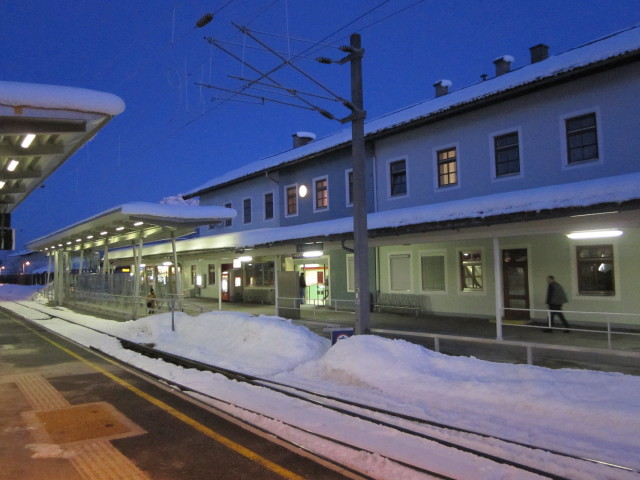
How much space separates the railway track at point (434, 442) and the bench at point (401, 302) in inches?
450

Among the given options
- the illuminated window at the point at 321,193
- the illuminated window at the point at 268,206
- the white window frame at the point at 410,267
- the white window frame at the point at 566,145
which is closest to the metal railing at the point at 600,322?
the white window frame at the point at 566,145

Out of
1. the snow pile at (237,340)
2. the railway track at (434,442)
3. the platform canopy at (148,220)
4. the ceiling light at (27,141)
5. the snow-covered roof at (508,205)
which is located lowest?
the railway track at (434,442)

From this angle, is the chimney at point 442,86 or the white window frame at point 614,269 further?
the chimney at point 442,86

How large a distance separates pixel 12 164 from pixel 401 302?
14.3m

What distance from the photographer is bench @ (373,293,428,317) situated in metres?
19.8

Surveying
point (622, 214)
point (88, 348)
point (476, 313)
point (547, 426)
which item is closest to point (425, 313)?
point (476, 313)

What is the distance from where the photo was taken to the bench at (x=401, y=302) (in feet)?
65.1

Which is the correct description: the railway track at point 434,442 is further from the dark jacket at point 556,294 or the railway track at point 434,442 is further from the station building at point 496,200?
the dark jacket at point 556,294

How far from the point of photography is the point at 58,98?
695cm

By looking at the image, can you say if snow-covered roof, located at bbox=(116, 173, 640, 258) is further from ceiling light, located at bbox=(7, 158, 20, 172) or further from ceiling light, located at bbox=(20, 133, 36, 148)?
ceiling light, located at bbox=(20, 133, 36, 148)

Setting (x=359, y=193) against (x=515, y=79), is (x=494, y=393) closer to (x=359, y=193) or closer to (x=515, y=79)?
(x=359, y=193)

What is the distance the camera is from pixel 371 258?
70.7ft

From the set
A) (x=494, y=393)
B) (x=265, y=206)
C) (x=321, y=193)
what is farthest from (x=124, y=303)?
(x=494, y=393)

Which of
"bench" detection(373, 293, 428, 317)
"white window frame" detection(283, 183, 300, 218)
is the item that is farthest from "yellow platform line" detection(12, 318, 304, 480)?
"white window frame" detection(283, 183, 300, 218)
